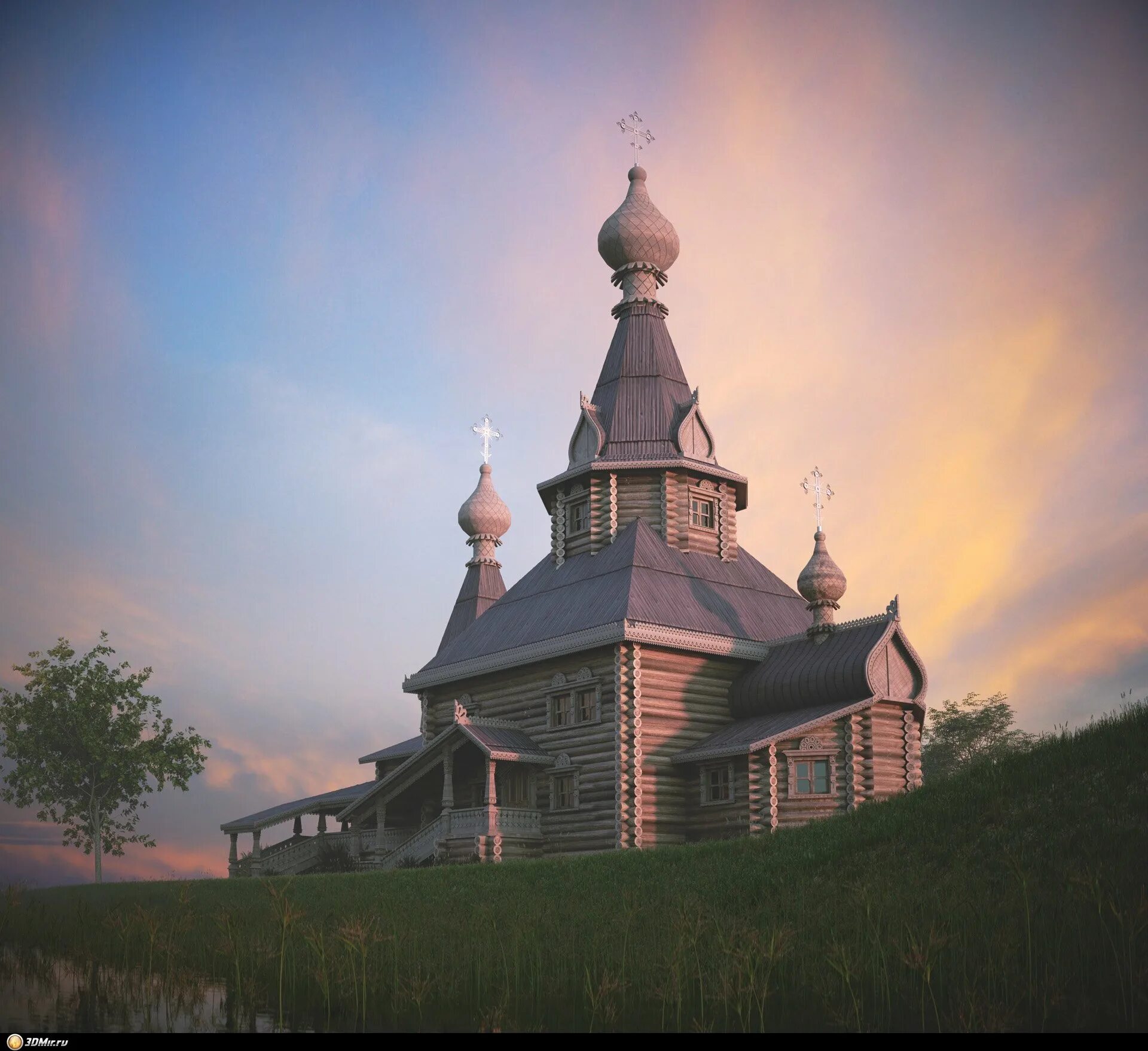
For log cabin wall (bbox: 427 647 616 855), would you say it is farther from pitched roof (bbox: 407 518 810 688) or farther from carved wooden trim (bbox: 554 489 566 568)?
carved wooden trim (bbox: 554 489 566 568)

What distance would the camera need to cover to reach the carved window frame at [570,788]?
3219 centimetres

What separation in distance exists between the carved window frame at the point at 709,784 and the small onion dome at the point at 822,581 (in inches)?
206

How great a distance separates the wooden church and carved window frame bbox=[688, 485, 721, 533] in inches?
2.6

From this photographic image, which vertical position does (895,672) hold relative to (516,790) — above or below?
above

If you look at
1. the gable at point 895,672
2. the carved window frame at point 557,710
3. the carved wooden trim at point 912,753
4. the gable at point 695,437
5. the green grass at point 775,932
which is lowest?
the green grass at point 775,932

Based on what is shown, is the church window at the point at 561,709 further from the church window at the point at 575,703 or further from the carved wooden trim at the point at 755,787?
the carved wooden trim at the point at 755,787

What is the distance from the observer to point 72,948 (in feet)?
58.7

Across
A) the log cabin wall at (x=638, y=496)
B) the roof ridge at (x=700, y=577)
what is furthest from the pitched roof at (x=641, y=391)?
the roof ridge at (x=700, y=577)

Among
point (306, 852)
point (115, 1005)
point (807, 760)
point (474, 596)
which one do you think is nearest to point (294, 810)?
point (306, 852)

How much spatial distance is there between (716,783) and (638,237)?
18.5 meters

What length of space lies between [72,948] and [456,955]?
6729 mm

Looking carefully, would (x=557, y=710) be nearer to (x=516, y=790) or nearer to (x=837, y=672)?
(x=516, y=790)

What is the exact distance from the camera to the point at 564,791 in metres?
32.9
